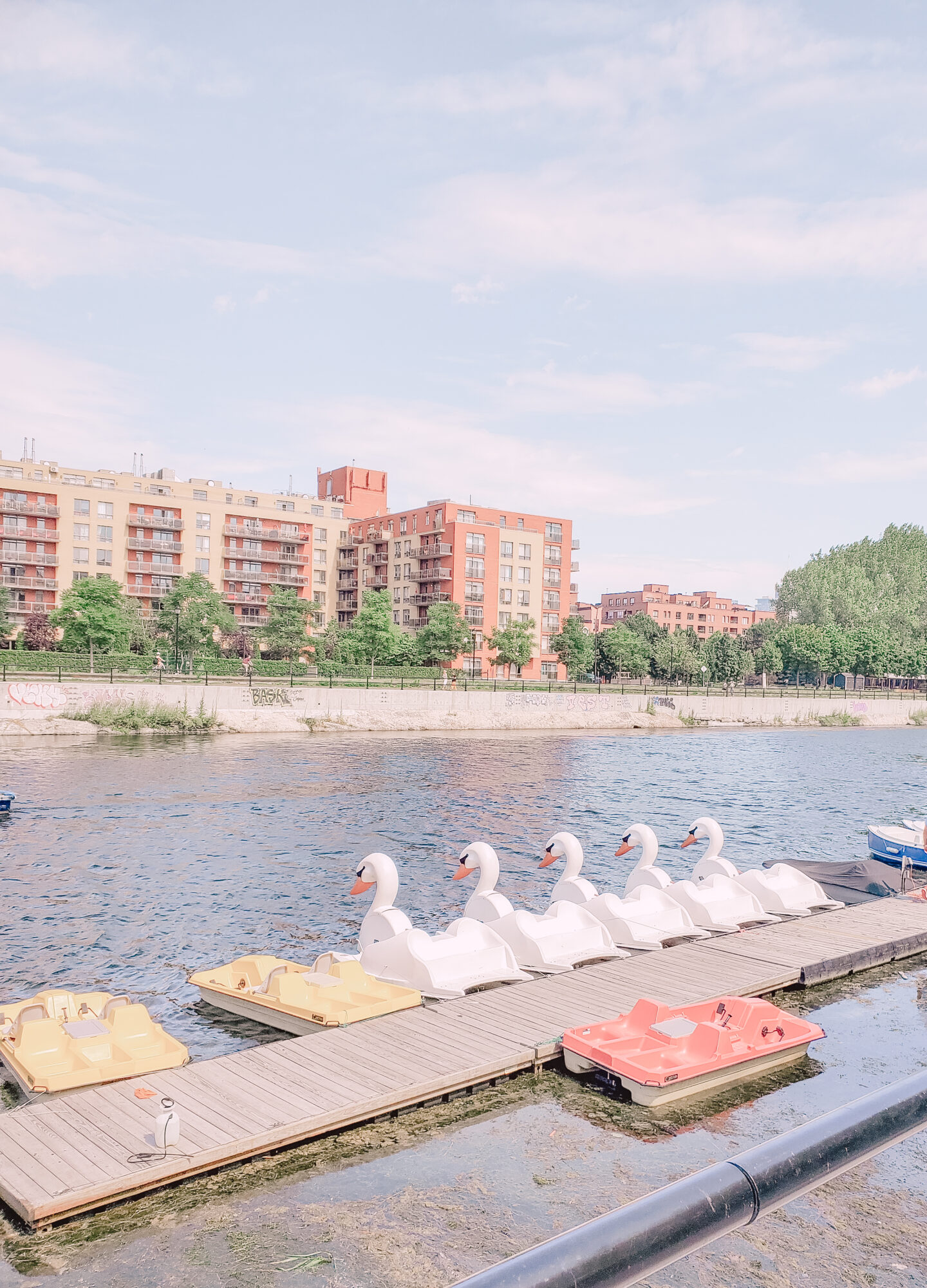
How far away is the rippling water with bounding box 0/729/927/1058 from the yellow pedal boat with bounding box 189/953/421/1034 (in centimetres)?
36

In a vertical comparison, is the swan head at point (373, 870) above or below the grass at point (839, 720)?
above

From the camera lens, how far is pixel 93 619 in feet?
234

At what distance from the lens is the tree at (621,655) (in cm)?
10850

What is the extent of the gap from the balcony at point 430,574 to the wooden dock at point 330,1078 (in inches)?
3343

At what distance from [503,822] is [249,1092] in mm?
19679

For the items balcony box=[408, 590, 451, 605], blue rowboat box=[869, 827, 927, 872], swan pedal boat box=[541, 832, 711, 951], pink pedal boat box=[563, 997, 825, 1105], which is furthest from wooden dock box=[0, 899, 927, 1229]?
balcony box=[408, 590, 451, 605]

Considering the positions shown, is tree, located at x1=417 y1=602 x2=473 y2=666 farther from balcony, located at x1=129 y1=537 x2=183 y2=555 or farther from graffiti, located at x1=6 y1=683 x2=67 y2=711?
graffiti, located at x1=6 y1=683 x2=67 y2=711

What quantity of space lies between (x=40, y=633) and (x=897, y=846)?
259 feet

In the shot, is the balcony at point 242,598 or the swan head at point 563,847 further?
the balcony at point 242,598

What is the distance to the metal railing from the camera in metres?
1.47

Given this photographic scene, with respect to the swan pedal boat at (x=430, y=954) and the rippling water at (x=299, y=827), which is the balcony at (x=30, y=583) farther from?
the swan pedal boat at (x=430, y=954)

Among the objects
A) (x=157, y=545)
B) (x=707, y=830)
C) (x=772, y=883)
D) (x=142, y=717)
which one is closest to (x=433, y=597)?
(x=157, y=545)

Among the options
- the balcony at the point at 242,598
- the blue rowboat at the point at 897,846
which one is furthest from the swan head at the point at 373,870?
the balcony at the point at 242,598

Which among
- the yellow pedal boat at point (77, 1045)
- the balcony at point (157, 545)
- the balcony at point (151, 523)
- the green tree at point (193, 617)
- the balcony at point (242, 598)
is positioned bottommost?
the yellow pedal boat at point (77, 1045)
